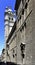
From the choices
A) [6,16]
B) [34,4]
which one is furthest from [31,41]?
[6,16]

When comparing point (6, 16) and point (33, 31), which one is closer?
point (33, 31)

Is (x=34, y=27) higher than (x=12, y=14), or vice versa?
(x=34, y=27)

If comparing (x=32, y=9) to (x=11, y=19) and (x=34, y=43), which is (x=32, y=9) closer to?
(x=34, y=43)

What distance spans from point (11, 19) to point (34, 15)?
144ft

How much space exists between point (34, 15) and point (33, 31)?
1122 mm

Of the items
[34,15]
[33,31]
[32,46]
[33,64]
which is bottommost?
[33,64]

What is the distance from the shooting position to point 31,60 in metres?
14.2

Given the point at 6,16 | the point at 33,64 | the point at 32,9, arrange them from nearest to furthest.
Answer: the point at 33,64 < the point at 32,9 < the point at 6,16

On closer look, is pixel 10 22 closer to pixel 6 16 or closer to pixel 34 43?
pixel 6 16

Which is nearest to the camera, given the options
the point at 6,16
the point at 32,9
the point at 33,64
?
the point at 33,64

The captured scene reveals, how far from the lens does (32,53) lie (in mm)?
14117

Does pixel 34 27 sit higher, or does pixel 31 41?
pixel 34 27

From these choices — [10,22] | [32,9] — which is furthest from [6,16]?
[32,9]

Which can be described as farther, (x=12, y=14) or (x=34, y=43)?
(x=12, y=14)
